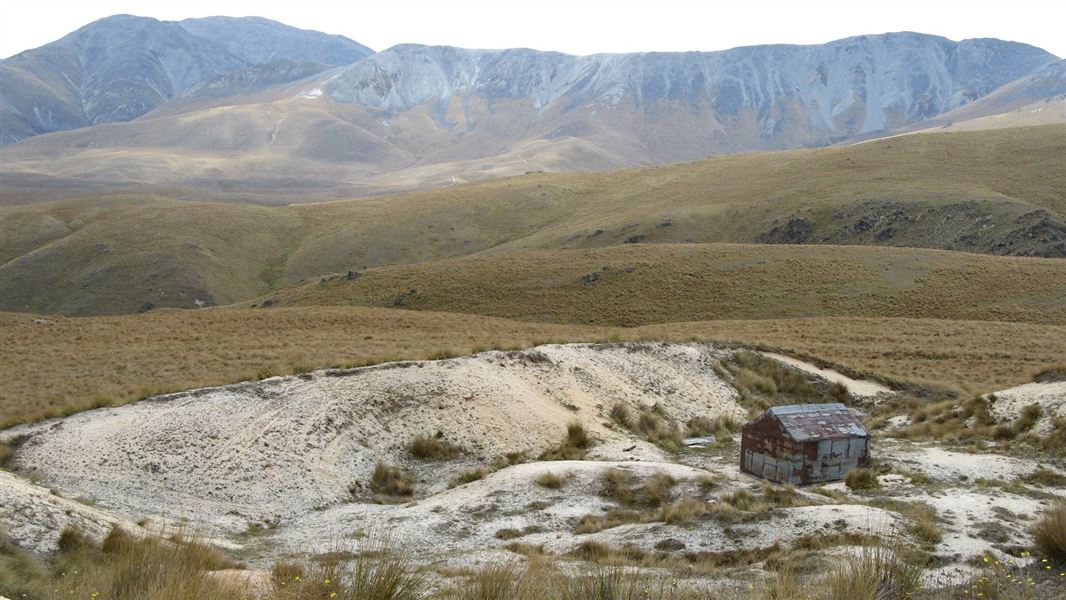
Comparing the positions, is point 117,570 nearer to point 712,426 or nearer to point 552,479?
point 552,479

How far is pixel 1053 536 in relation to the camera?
10.1 m

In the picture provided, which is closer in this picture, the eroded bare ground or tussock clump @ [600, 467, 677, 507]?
the eroded bare ground

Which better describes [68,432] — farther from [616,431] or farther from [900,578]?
[900,578]

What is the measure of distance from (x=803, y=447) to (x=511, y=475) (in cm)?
724

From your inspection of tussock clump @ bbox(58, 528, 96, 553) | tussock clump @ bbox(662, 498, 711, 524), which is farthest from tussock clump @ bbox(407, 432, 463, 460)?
tussock clump @ bbox(58, 528, 96, 553)

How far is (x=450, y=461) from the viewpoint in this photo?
20438 mm

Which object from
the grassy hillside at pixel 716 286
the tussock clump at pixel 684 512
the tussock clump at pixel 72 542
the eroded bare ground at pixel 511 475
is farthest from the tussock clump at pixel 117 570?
the grassy hillside at pixel 716 286

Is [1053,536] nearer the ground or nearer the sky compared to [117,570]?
nearer the ground

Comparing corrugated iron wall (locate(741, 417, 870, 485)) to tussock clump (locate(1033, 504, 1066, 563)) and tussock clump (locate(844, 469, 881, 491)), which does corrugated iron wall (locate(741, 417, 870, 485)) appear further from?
tussock clump (locate(1033, 504, 1066, 563))

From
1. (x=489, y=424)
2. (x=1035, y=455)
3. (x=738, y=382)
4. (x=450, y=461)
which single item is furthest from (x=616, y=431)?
(x=1035, y=455)

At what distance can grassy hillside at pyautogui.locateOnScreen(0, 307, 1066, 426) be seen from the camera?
27.9m

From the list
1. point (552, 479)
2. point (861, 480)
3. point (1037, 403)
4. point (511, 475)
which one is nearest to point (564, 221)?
point (1037, 403)

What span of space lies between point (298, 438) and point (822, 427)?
13.3 m

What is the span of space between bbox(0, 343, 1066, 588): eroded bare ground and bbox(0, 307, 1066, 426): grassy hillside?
3359 millimetres
